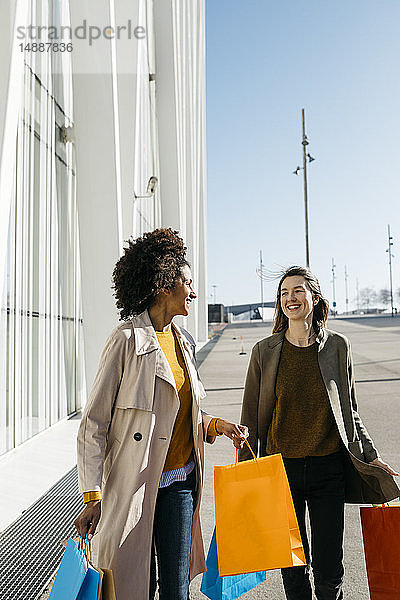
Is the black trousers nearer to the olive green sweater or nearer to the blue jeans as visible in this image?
the olive green sweater

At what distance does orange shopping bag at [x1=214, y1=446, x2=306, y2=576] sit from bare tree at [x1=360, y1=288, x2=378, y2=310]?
505 feet

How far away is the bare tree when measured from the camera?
153038 millimetres

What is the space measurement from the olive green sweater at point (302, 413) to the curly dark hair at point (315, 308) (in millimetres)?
199

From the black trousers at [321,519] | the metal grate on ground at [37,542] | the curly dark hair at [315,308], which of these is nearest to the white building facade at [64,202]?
the metal grate on ground at [37,542]

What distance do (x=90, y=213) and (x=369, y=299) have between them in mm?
148831

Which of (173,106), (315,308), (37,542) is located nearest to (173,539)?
(315,308)

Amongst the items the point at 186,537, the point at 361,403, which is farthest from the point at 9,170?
the point at 361,403

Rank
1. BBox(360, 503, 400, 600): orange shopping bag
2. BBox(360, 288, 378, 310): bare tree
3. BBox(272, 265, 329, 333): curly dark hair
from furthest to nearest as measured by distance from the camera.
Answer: BBox(360, 288, 378, 310): bare tree < BBox(272, 265, 329, 333): curly dark hair < BBox(360, 503, 400, 600): orange shopping bag

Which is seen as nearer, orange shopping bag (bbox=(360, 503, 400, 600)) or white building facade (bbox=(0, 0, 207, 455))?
orange shopping bag (bbox=(360, 503, 400, 600))

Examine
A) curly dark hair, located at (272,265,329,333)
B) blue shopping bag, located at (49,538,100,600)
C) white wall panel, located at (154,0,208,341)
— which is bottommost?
blue shopping bag, located at (49,538,100,600)

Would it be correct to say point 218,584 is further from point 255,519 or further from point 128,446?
point 128,446

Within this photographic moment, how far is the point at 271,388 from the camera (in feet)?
11.8

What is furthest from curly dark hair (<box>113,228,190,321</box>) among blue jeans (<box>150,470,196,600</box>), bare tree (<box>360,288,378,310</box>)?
bare tree (<box>360,288,378,310</box>)

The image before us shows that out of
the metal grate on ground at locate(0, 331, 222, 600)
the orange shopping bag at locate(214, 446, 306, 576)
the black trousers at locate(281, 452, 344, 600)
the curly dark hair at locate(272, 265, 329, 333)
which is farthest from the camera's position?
the metal grate on ground at locate(0, 331, 222, 600)
